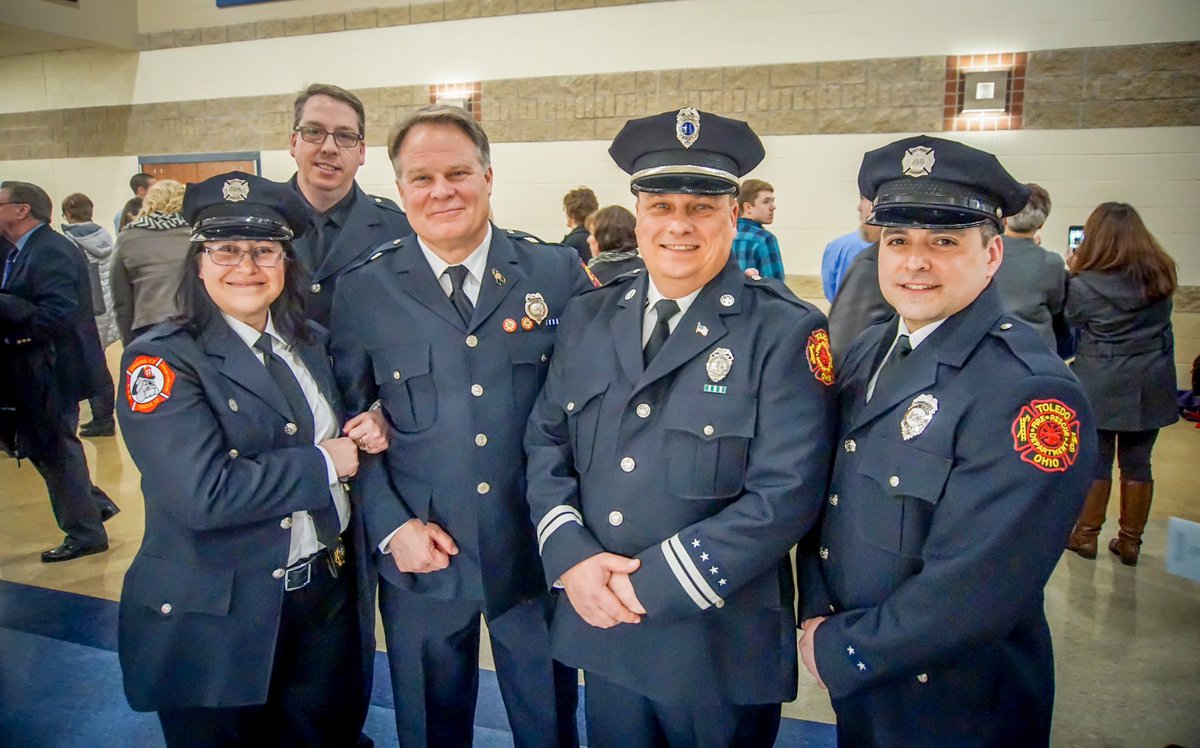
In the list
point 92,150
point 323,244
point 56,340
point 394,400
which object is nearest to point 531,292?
point 394,400

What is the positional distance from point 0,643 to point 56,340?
1166mm

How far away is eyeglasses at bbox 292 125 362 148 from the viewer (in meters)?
2.31

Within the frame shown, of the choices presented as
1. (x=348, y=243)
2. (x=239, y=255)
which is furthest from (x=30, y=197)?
(x=239, y=255)

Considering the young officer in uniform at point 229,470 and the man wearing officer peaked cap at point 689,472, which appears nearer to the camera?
the man wearing officer peaked cap at point 689,472

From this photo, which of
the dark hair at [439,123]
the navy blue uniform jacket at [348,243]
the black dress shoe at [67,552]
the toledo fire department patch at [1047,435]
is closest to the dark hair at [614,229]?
the navy blue uniform jacket at [348,243]

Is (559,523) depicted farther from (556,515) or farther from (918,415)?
(918,415)

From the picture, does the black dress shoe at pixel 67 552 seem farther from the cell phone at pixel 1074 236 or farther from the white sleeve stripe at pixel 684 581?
the cell phone at pixel 1074 236

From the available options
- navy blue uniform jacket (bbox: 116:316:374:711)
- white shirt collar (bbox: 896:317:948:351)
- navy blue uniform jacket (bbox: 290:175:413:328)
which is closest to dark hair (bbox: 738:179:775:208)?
navy blue uniform jacket (bbox: 290:175:413:328)

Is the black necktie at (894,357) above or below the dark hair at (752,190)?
below

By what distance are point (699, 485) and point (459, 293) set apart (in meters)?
0.78

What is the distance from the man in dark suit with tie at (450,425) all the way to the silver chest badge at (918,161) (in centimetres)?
87

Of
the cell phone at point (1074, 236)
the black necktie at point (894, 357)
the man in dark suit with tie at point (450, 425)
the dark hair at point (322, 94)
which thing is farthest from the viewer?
the cell phone at point (1074, 236)

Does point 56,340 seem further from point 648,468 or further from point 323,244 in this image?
point 648,468

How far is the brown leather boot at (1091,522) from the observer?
138 inches
